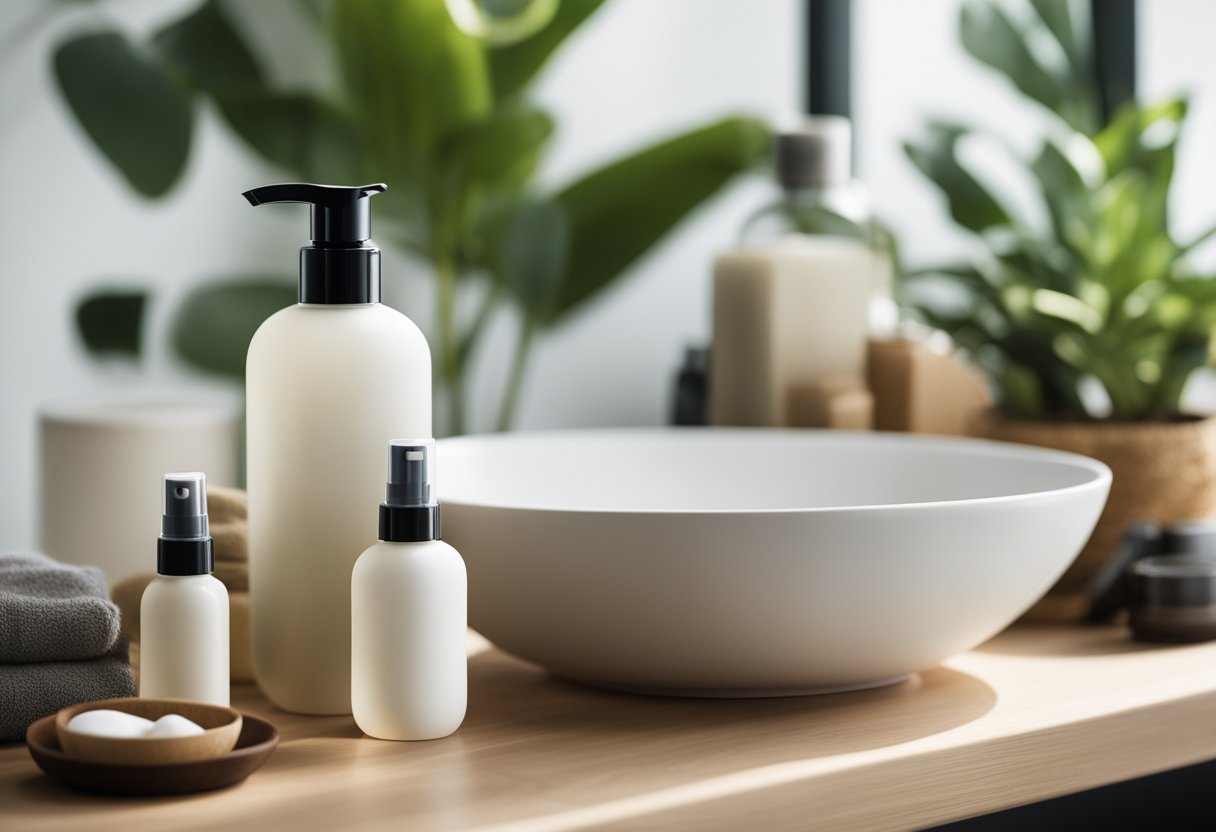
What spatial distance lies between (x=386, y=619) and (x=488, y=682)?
149 mm

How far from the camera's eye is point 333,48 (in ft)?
3.88

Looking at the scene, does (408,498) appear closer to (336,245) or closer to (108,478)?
(336,245)

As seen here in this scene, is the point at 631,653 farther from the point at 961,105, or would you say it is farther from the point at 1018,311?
the point at 961,105

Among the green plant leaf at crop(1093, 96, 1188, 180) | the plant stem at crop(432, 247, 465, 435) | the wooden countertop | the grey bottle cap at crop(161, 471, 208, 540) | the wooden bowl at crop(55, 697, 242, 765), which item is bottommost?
the wooden countertop

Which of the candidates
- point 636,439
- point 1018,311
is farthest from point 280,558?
point 1018,311

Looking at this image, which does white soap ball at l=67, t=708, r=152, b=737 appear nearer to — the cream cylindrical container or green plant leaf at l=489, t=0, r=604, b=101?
the cream cylindrical container

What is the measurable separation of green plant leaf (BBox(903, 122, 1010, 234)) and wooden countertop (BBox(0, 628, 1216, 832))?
464 millimetres

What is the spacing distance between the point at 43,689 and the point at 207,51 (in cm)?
66

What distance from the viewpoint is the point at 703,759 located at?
0.55m

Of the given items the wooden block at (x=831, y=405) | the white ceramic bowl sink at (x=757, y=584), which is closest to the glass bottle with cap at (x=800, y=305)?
the wooden block at (x=831, y=405)

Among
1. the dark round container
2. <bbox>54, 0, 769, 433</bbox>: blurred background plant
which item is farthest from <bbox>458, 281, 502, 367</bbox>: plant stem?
the dark round container

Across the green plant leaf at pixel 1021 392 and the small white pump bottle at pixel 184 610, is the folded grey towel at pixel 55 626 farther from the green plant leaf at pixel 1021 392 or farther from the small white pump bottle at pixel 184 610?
the green plant leaf at pixel 1021 392

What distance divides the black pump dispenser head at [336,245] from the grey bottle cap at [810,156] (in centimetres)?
48

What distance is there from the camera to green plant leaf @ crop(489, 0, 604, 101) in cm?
117
